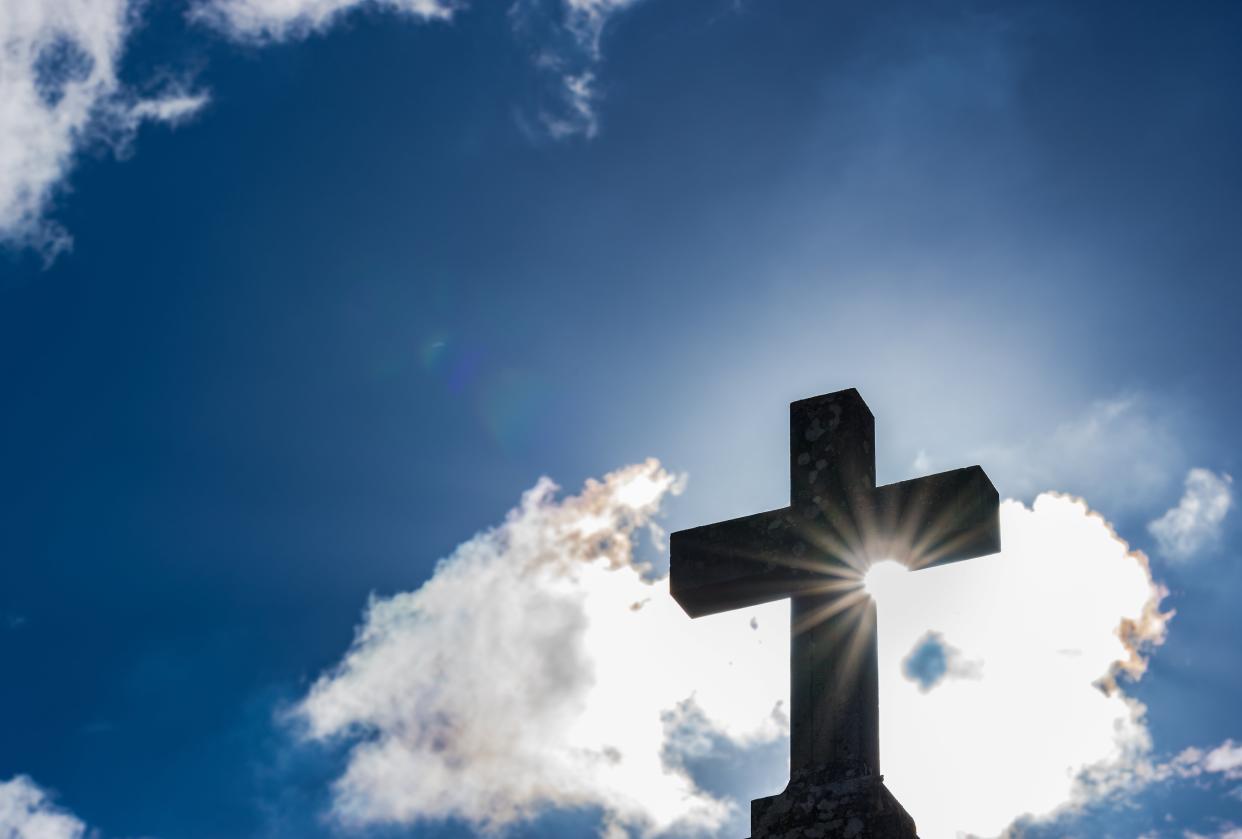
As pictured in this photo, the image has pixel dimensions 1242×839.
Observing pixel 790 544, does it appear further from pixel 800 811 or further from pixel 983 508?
pixel 800 811

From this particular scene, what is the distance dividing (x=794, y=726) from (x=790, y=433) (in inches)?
71.0

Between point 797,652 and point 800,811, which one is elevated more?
point 797,652

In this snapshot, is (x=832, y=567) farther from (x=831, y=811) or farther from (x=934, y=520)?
(x=831, y=811)

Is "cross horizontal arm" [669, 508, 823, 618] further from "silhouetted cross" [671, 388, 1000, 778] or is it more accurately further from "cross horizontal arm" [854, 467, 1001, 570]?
"cross horizontal arm" [854, 467, 1001, 570]

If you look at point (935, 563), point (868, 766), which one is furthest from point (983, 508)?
point (868, 766)

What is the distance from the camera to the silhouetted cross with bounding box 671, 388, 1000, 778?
794 centimetres

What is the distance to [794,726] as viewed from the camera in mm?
8023

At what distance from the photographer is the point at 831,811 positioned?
7418mm

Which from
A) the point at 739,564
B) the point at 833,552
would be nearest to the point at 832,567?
the point at 833,552

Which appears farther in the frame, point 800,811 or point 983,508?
point 983,508

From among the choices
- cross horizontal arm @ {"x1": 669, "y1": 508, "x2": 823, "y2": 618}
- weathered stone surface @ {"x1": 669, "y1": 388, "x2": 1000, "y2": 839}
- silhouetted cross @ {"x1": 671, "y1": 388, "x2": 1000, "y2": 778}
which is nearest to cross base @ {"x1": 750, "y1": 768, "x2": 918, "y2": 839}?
weathered stone surface @ {"x1": 669, "y1": 388, "x2": 1000, "y2": 839}

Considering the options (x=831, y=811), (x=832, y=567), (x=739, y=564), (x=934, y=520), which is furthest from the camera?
(x=739, y=564)

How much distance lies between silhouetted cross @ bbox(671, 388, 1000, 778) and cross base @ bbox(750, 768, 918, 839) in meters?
0.13

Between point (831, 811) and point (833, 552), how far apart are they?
1583 mm
